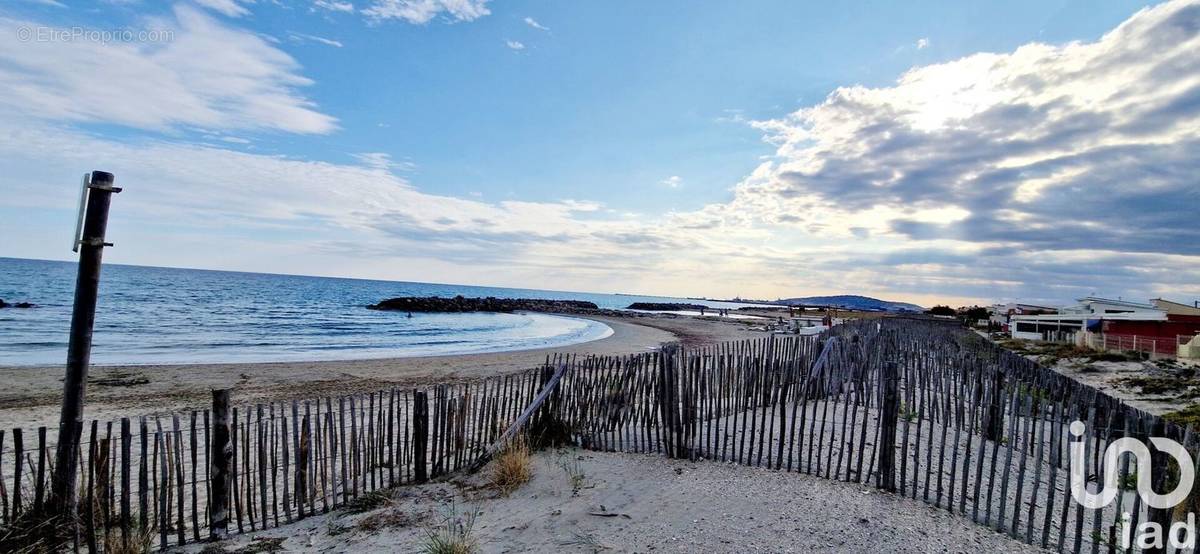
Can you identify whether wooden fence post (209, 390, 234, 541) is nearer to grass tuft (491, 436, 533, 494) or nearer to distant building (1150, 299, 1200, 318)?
grass tuft (491, 436, 533, 494)

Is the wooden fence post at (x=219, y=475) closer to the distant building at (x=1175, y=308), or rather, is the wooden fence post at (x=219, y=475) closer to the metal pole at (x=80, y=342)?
the metal pole at (x=80, y=342)

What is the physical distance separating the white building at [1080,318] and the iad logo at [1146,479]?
26.7 meters

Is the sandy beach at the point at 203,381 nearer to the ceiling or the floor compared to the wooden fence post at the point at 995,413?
→ nearer to the floor

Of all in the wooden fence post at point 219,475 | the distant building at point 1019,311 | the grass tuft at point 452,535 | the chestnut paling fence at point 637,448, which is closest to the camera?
the grass tuft at point 452,535

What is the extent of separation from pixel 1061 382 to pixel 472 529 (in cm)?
781

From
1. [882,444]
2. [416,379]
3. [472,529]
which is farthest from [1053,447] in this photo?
[416,379]

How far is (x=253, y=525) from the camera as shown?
4.68 metres

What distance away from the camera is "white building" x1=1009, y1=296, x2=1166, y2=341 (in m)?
25.2

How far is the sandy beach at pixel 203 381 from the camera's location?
9.93 meters

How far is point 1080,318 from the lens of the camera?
2922cm

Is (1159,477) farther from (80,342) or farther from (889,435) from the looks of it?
(80,342)

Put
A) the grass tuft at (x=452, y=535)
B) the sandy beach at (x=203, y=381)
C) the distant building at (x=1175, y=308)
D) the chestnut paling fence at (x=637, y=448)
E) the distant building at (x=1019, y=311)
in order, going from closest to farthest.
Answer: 1. the grass tuft at (x=452, y=535)
2. the chestnut paling fence at (x=637, y=448)
3. the sandy beach at (x=203, y=381)
4. the distant building at (x=1175, y=308)
5. the distant building at (x=1019, y=311)

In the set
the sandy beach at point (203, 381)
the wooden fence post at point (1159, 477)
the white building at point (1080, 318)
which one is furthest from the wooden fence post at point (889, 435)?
the white building at point (1080, 318)

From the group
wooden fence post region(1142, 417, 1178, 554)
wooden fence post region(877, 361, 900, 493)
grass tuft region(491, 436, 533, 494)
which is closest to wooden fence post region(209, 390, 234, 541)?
grass tuft region(491, 436, 533, 494)
